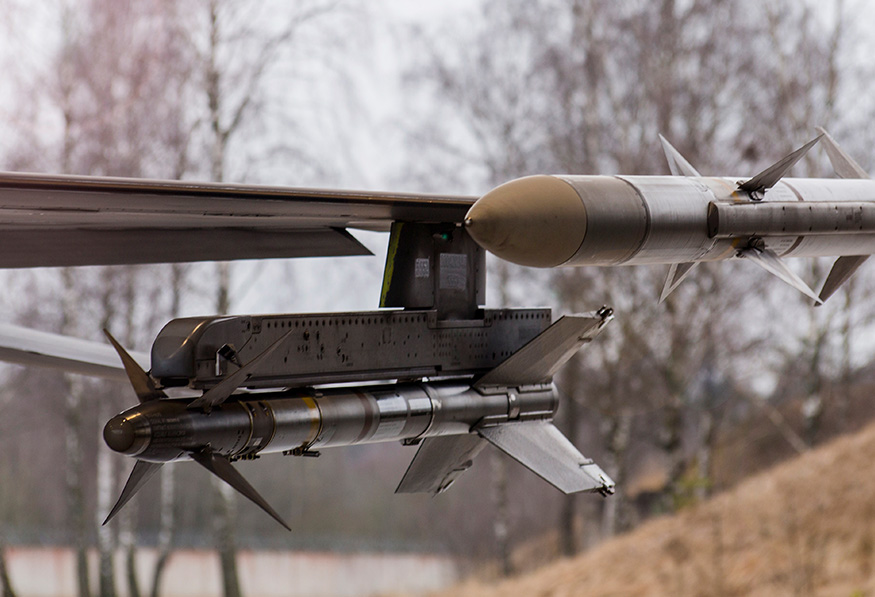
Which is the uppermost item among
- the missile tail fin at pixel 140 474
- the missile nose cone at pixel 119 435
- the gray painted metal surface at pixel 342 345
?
the gray painted metal surface at pixel 342 345

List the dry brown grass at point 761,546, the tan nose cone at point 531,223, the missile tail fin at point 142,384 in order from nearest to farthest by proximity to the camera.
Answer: the tan nose cone at point 531,223
the missile tail fin at point 142,384
the dry brown grass at point 761,546

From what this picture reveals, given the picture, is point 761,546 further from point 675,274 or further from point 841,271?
A: point 675,274

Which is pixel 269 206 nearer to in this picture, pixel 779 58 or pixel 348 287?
pixel 348 287

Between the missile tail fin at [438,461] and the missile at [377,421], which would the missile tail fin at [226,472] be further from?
the missile tail fin at [438,461]

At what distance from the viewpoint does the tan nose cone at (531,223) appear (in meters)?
2.48

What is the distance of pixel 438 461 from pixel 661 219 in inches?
55.5

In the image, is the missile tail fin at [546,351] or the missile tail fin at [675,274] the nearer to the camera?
the missile tail fin at [675,274]

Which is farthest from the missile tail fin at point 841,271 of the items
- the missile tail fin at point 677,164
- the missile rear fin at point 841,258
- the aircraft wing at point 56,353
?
the aircraft wing at point 56,353

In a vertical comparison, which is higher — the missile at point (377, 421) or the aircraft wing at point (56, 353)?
the aircraft wing at point (56, 353)

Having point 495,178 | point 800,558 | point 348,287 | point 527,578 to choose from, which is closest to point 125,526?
point 348,287

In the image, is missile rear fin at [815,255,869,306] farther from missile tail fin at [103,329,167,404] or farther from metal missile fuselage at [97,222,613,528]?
missile tail fin at [103,329,167,404]

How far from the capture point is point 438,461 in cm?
358

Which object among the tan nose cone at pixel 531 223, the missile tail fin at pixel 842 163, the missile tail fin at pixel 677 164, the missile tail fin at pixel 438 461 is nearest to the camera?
the tan nose cone at pixel 531 223

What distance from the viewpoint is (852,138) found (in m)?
11.8
